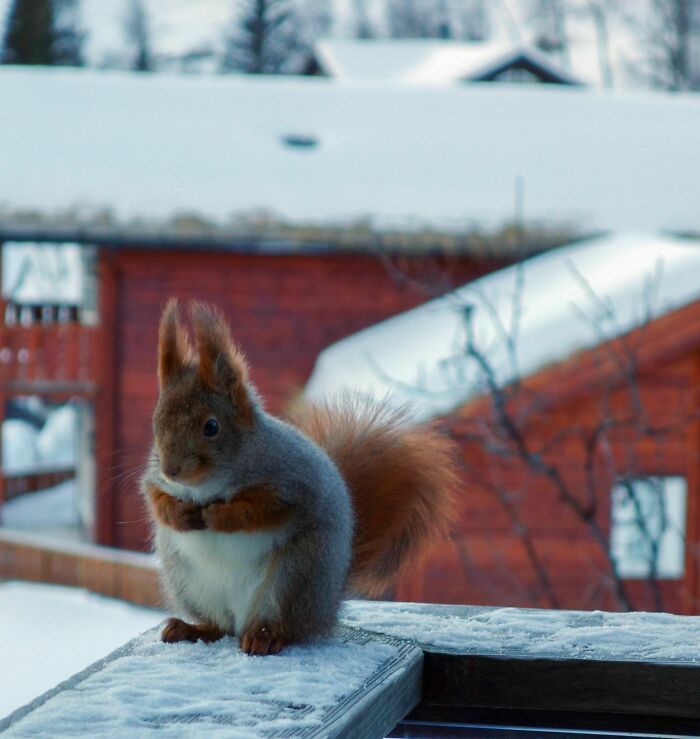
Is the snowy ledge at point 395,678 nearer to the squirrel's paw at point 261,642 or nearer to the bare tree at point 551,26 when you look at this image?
the squirrel's paw at point 261,642

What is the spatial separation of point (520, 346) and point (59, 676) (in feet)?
9.32

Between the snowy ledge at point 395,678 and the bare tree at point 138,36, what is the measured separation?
22908 millimetres

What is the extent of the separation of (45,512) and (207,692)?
1160cm

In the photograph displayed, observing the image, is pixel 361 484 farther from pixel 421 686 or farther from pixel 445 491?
pixel 421 686

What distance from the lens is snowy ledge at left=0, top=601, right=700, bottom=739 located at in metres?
1.15

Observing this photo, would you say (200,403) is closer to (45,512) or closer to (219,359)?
(219,359)

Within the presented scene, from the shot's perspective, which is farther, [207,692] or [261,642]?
[261,642]

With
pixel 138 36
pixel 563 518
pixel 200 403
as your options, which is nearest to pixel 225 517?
pixel 200 403

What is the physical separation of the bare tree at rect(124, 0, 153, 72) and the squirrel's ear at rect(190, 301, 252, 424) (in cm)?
2282

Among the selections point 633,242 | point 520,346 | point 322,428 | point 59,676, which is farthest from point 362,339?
point 322,428

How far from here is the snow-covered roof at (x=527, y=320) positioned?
5738mm

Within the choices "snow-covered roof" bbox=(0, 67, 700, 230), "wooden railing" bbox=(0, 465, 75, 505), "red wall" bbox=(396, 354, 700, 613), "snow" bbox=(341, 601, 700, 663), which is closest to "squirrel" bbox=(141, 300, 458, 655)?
"snow" bbox=(341, 601, 700, 663)

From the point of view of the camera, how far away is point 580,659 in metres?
1.44

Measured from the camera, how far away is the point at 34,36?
2194 centimetres
